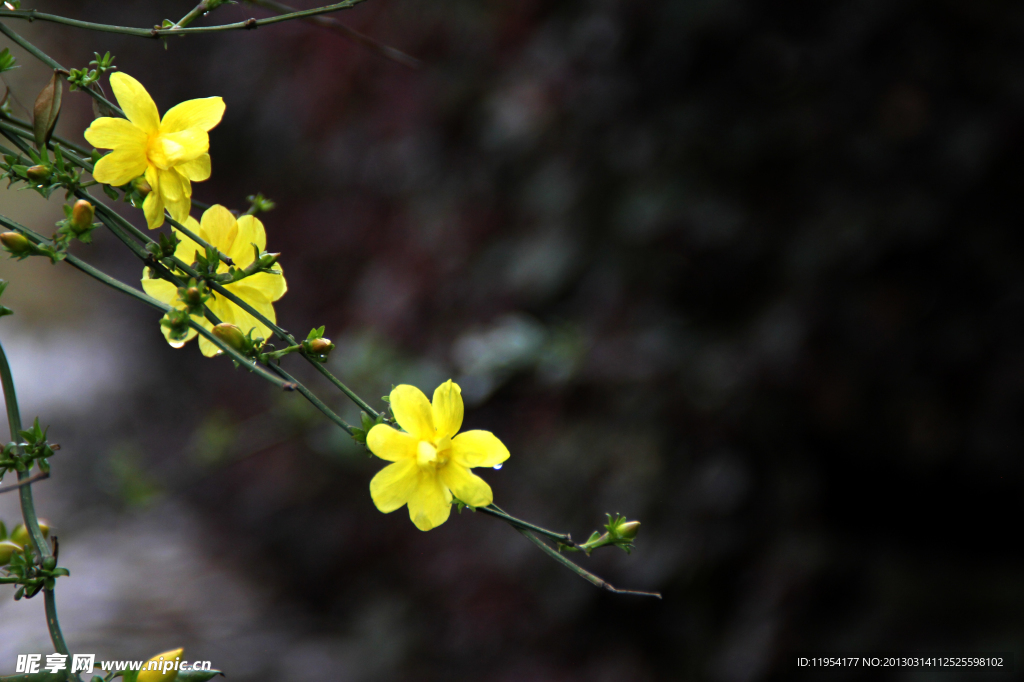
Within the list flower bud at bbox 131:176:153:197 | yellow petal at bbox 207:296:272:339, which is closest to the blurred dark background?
yellow petal at bbox 207:296:272:339

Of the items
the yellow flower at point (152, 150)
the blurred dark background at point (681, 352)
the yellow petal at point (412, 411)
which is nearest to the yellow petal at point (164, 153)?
the yellow flower at point (152, 150)

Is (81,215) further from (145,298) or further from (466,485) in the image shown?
(466,485)

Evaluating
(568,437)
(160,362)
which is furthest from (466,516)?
(160,362)

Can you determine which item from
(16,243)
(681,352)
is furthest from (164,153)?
(681,352)

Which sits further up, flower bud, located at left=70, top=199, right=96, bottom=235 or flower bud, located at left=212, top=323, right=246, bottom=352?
flower bud, located at left=70, top=199, right=96, bottom=235

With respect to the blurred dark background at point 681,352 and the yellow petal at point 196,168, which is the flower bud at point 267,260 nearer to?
the yellow petal at point 196,168

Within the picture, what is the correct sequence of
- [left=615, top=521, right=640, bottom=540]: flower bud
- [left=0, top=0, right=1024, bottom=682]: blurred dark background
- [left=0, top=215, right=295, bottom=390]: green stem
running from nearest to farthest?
[left=0, top=215, right=295, bottom=390]: green stem, [left=615, top=521, right=640, bottom=540]: flower bud, [left=0, top=0, right=1024, bottom=682]: blurred dark background

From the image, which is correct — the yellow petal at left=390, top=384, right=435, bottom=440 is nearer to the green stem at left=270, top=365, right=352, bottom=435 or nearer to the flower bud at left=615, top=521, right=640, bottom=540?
the green stem at left=270, top=365, right=352, bottom=435

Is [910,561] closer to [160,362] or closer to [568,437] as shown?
[568,437]
